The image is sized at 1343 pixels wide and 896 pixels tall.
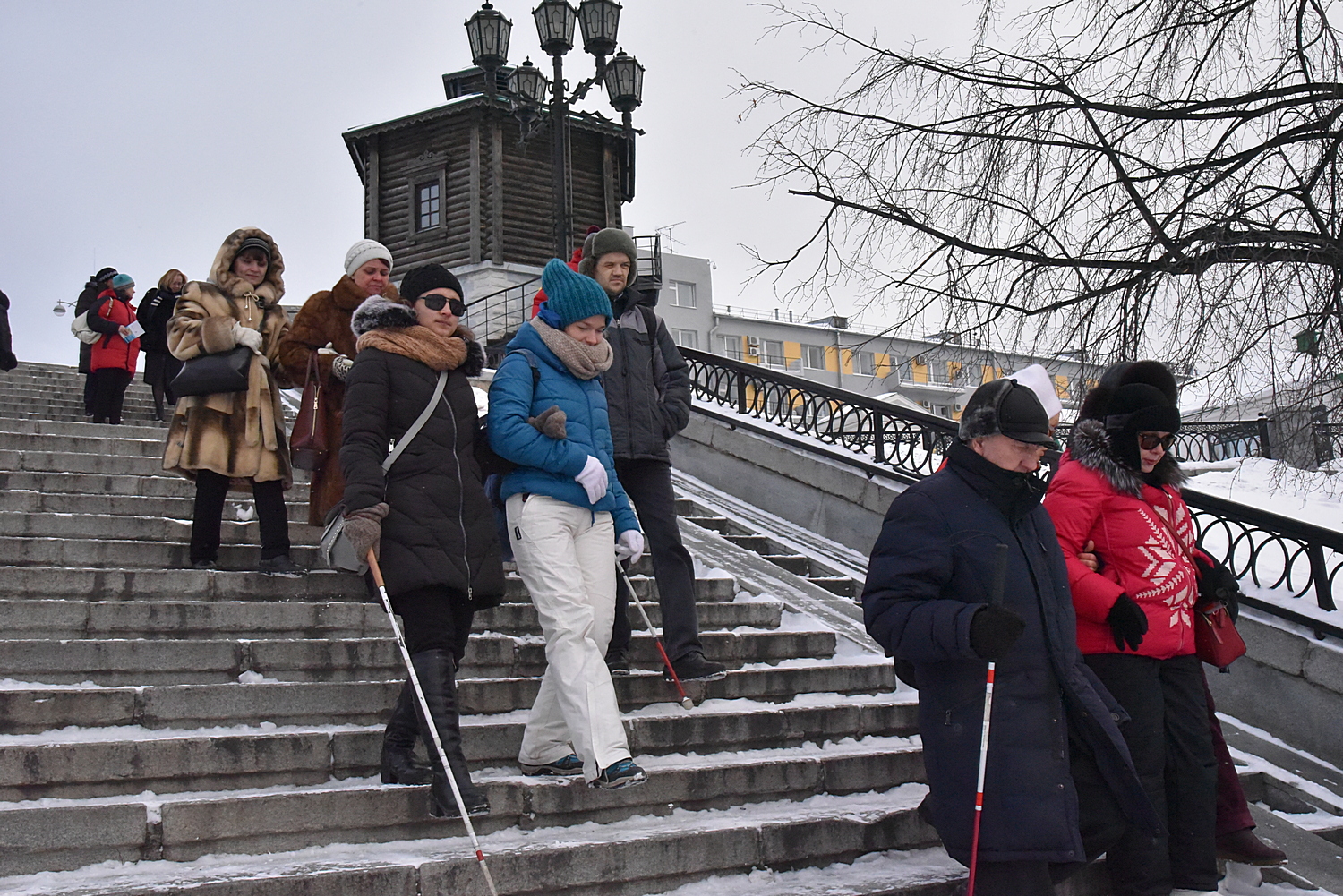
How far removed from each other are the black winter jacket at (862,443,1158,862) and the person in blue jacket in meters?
1.26

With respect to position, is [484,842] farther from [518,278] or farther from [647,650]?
[518,278]

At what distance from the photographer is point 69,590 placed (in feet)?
17.8

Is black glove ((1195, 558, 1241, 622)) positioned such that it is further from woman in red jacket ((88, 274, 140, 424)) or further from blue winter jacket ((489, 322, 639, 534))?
woman in red jacket ((88, 274, 140, 424))

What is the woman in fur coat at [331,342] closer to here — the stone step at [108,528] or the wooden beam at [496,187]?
the stone step at [108,528]

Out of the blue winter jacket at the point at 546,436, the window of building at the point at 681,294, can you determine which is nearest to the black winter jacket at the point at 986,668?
the blue winter jacket at the point at 546,436

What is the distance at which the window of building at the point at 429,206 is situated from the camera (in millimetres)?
29031

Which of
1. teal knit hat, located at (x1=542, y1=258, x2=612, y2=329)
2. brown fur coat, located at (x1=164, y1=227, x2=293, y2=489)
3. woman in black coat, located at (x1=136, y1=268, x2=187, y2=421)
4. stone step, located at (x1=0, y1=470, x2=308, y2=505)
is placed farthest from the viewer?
woman in black coat, located at (x1=136, y1=268, x2=187, y2=421)

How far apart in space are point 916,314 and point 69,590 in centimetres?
468

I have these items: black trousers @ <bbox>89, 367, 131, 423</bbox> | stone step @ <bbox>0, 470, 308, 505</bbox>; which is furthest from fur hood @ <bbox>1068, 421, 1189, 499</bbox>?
black trousers @ <bbox>89, 367, 131, 423</bbox>

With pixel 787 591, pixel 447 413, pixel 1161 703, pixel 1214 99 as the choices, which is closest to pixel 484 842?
pixel 447 413

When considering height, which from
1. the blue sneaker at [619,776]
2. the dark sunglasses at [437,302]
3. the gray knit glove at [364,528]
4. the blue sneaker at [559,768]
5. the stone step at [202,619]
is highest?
the dark sunglasses at [437,302]

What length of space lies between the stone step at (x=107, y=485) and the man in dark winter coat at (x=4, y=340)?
5.85 meters

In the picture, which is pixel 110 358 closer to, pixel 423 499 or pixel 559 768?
pixel 423 499

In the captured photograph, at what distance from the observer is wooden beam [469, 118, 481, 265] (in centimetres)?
2780
